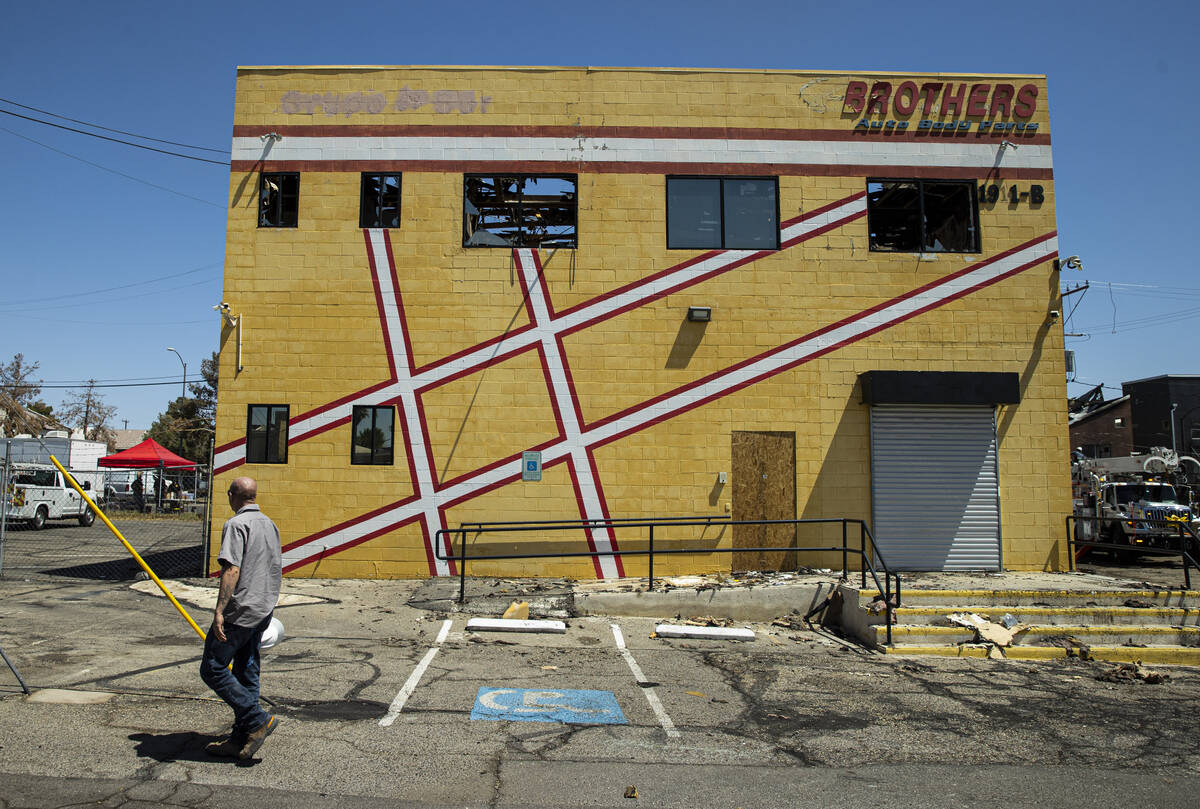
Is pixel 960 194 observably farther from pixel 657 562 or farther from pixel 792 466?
pixel 657 562

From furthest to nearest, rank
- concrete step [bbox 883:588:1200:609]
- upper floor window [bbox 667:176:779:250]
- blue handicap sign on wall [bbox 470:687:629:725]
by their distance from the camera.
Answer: upper floor window [bbox 667:176:779:250], concrete step [bbox 883:588:1200:609], blue handicap sign on wall [bbox 470:687:629:725]

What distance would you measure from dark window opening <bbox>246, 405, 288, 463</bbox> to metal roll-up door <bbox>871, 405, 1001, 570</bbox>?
35.0ft

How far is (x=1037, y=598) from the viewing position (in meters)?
11.2

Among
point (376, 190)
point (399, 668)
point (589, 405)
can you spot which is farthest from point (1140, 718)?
point (376, 190)

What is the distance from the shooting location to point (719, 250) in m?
14.7

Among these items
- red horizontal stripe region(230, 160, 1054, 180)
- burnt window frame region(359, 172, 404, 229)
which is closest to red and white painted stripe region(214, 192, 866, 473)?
red horizontal stripe region(230, 160, 1054, 180)

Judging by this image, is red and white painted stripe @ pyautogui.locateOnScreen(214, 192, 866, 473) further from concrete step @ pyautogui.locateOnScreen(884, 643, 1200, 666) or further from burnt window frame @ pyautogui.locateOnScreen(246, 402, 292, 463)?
concrete step @ pyautogui.locateOnScreen(884, 643, 1200, 666)

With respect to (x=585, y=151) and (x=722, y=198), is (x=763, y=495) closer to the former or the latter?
(x=722, y=198)

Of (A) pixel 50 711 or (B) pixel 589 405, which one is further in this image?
(B) pixel 589 405

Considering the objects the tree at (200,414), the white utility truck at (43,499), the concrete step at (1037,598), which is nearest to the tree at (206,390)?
the tree at (200,414)

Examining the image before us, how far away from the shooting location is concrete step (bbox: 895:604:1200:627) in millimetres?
10672

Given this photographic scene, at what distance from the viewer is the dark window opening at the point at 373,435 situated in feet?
46.4

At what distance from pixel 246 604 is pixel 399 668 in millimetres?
3152

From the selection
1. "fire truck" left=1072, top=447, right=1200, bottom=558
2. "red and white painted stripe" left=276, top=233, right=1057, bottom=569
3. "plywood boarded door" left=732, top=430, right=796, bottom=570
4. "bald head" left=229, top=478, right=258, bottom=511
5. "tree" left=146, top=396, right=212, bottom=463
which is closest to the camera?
"bald head" left=229, top=478, right=258, bottom=511
